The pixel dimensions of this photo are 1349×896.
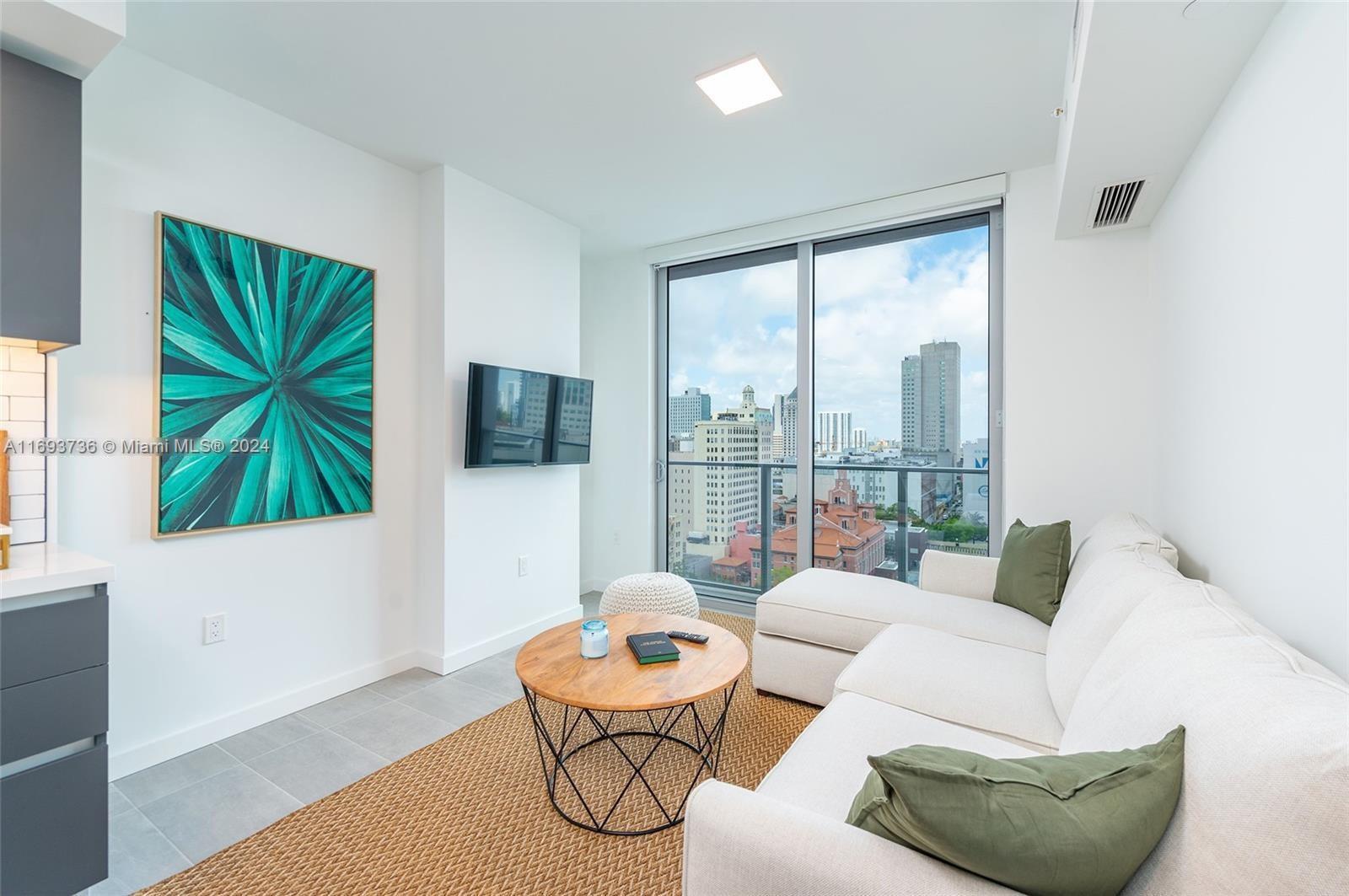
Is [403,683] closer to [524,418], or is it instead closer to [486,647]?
[486,647]

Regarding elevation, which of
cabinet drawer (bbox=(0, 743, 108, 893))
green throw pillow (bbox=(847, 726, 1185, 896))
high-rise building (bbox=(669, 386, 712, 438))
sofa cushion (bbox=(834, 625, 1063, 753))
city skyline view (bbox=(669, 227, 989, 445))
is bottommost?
cabinet drawer (bbox=(0, 743, 108, 893))

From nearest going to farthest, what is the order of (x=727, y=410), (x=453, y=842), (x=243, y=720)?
(x=453, y=842) → (x=243, y=720) → (x=727, y=410)

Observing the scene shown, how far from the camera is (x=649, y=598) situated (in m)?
3.07

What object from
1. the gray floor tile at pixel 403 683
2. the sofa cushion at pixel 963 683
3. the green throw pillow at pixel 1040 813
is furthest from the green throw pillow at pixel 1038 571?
the gray floor tile at pixel 403 683

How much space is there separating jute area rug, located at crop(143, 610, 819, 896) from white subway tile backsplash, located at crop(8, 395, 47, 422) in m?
1.47

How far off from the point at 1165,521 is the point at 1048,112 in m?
1.85

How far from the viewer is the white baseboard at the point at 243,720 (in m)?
2.13

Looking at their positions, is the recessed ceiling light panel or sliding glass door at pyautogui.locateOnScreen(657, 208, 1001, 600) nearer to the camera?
the recessed ceiling light panel

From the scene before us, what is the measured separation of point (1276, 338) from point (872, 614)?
1556 millimetres

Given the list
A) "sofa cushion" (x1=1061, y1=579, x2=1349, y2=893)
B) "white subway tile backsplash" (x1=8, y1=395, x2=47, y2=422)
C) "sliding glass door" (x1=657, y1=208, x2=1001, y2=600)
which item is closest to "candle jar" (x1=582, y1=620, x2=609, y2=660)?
"sofa cushion" (x1=1061, y1=579, x2=1349, y2=893)

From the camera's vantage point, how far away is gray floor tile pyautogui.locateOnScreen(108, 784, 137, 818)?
6.28 ft

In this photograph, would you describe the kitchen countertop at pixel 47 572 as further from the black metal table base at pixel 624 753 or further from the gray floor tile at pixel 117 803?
the black metal table base at pixel 624 753

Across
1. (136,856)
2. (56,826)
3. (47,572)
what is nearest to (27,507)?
(47,572)

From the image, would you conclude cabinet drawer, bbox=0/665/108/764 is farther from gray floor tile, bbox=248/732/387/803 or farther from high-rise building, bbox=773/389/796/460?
high-rise building, bbox=773/389/796/460
